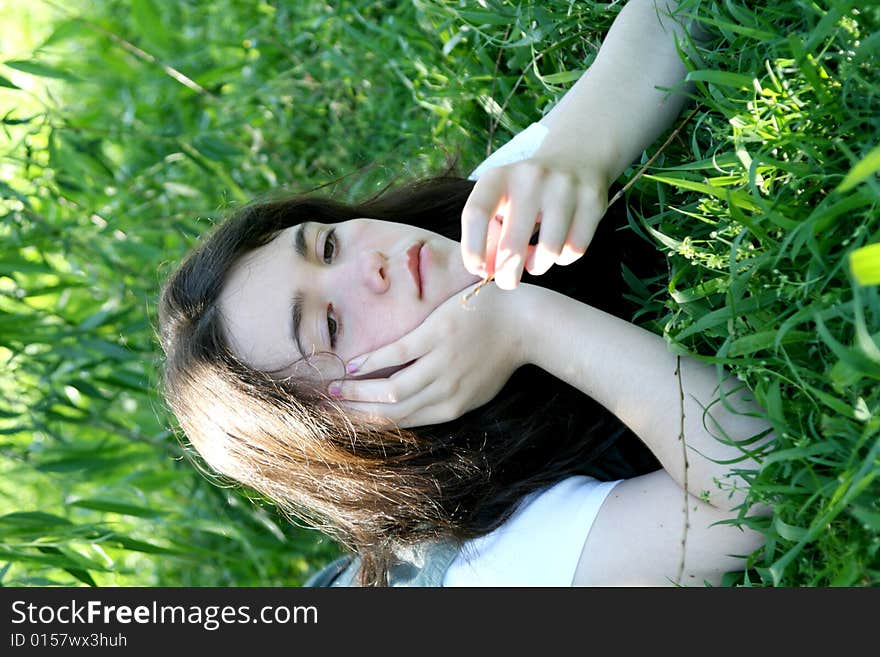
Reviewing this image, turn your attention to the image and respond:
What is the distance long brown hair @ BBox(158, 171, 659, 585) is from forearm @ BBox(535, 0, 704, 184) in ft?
0.75

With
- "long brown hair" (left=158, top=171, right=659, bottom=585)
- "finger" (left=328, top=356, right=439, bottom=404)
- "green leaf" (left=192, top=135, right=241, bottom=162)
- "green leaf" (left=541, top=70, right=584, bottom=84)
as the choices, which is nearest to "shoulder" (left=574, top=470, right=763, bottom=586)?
"long brown hair" (left=158, top=171, right=659, bottom=585)

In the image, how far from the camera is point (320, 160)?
6.35ft

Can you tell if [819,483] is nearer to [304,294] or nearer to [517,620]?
[517,620]

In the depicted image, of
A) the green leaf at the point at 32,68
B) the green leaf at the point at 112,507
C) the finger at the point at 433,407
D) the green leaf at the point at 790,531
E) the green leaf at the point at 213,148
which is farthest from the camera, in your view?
the green leaf at the point at 213,148

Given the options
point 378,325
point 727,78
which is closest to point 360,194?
point 378,325

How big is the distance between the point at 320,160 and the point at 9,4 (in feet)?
5.94

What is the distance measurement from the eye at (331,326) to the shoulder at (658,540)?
0.38m

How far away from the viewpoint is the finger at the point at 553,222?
90 centimetres

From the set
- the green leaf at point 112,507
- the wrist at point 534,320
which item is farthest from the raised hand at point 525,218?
the green leaf at point 112,507

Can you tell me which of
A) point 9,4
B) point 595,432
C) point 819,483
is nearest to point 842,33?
point 819,483

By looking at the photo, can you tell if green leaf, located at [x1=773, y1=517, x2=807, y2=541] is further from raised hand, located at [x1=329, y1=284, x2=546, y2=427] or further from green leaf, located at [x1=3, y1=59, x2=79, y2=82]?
green leaf, located at [x1=3, y1=59, x2=79, y2=82]

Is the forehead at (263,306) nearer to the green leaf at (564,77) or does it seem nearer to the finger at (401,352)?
the finger at (401,352)

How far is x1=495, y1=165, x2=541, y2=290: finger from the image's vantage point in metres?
0.88

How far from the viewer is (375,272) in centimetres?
106
